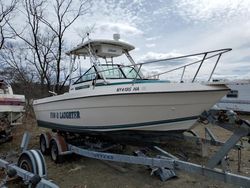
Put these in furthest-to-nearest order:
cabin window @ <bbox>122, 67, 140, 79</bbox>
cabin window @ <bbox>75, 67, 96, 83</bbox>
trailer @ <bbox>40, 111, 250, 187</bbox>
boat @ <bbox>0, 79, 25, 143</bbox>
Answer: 1. boat @ <bbox>0, 79, 25, 143</bbox>
2. cabin window @ <bbox>122, 67, 140, 79</bbox>
3. cabin window @ <bbox>75, 67, 96, 83</bbox>
4. trailer @ <bbox>40, 111, 250, 187</bbox>

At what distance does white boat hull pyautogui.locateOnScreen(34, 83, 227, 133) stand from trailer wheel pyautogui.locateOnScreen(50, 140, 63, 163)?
938mm

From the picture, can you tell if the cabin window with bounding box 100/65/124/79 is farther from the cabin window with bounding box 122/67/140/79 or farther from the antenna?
the antenna

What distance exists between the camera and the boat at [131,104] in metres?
4.25

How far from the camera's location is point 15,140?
26.9 ft

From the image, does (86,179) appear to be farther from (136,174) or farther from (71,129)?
Result: (71,129)

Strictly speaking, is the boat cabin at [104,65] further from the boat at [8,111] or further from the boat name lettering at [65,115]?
the boat at [8,111]

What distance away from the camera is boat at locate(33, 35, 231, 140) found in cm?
425

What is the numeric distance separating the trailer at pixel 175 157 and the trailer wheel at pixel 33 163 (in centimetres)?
93

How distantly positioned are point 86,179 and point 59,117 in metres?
1.88

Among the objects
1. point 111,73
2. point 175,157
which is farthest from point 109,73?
point 175,157

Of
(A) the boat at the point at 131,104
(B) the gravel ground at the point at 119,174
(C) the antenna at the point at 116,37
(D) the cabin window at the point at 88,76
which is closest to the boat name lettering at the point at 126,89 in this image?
(A) the boat at the point at 131,104

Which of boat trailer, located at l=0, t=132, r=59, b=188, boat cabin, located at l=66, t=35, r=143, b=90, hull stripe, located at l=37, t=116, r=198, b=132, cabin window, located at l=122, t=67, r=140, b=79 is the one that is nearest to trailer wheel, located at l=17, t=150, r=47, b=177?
boat trailer, located at l=0, t=132, r=59, b=188

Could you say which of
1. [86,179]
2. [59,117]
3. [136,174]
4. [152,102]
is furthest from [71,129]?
[152,102]

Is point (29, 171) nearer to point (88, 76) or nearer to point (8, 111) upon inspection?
point (88, 76)
